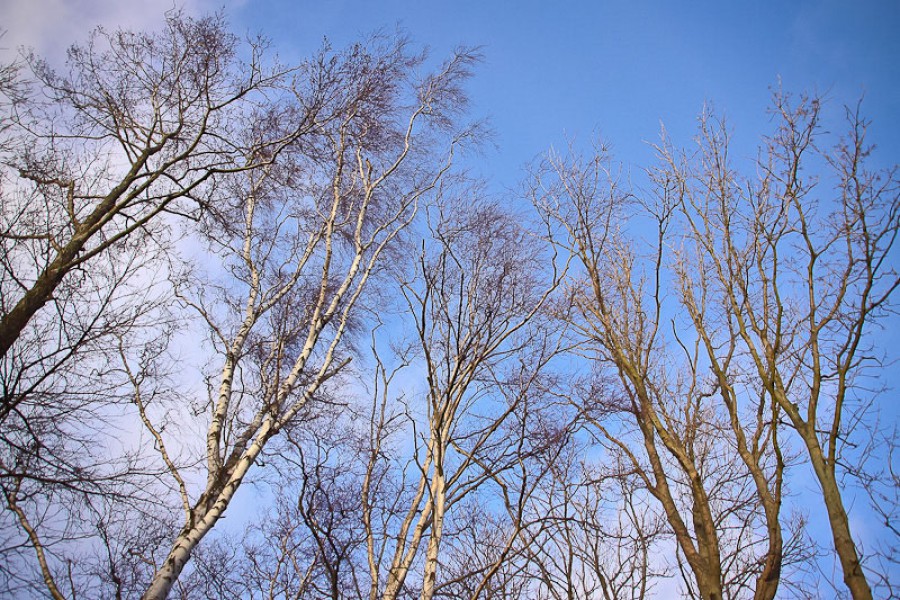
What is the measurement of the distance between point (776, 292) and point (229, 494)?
5.90 metres

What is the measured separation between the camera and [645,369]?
6.31m

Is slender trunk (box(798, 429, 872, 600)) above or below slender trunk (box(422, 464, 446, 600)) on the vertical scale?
above

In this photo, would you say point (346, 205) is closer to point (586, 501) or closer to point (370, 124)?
point (370, 124)

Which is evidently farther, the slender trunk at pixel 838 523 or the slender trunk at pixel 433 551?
the slender trunk at pixel 433 551

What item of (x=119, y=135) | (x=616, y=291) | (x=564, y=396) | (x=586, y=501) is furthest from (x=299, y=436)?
(x=586, y=501)

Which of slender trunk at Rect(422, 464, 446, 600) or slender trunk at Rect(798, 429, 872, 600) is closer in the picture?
slender trunk at Rect(798, 429, 872, 600)

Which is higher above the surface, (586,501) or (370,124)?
(370,124)

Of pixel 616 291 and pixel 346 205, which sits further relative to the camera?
pixel 346 205

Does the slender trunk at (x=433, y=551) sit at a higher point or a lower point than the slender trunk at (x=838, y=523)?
lower

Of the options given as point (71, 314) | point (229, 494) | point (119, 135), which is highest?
point (119, 135)

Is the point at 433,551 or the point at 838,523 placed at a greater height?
the point at 838,523

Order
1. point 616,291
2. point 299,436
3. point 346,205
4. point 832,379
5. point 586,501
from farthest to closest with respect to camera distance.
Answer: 1. point 586,501
2. point 346,205
3. point 616,291
4. point 299,436
5. point 832,379

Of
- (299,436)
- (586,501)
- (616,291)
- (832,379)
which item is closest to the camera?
(832,379)

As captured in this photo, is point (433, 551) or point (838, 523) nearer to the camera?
point (838, 523)
